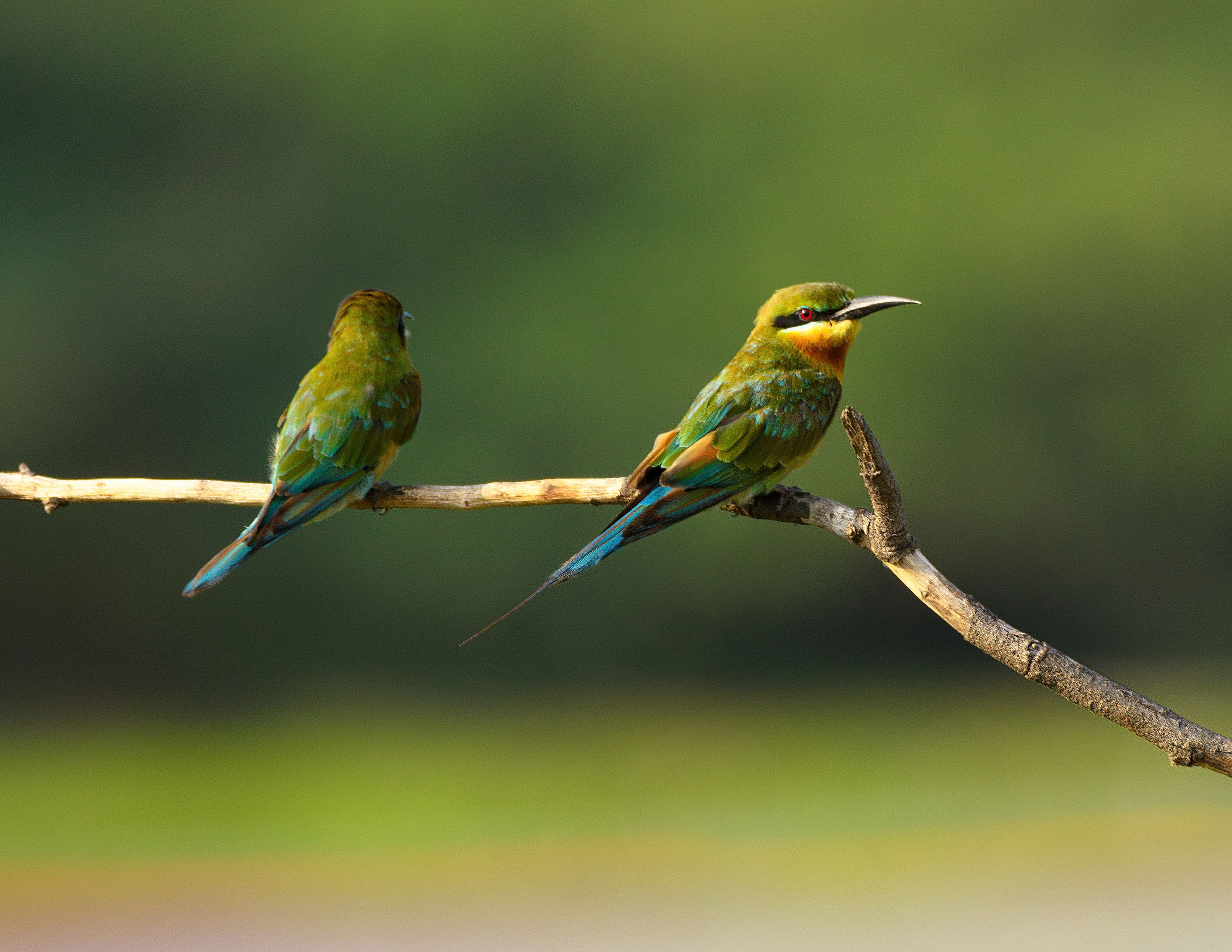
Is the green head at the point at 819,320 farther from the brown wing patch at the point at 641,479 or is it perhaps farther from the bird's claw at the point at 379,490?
the bird's claw at the point at 379,490

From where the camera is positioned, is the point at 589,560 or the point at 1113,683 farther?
the point at 589,560

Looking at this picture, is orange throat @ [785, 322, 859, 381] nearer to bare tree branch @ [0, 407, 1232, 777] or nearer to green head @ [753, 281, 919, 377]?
green head @ [753, 281, 919, 377]

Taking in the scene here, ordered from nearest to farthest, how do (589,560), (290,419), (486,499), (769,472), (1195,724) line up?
1. (1195,724)
2. (589,560)
3. (486,499)
4. (769,472)
5. (290,419)

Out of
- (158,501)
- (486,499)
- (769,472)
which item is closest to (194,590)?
(158,501)

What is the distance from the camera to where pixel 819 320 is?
213 cm

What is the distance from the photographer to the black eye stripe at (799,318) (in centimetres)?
213

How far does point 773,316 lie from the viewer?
2180mm

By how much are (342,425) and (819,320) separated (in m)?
0.91

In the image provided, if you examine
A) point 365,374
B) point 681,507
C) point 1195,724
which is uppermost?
point 365,374

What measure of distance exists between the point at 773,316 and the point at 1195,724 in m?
1.13

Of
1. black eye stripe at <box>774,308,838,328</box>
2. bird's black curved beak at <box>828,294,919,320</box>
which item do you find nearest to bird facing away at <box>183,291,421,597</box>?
black eye stripe at <box>774,308,838,328</box>

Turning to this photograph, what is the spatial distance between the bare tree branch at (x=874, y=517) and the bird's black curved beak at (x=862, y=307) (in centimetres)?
36

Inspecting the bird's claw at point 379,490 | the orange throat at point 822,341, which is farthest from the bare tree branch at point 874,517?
the orange throat at point 822,341

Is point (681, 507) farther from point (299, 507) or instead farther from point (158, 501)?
point (158, 501)
